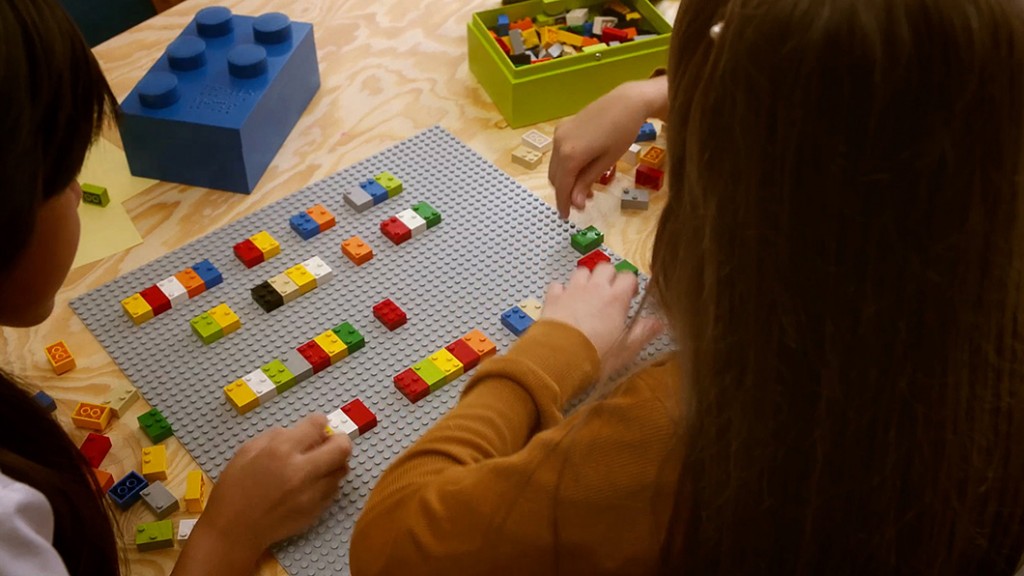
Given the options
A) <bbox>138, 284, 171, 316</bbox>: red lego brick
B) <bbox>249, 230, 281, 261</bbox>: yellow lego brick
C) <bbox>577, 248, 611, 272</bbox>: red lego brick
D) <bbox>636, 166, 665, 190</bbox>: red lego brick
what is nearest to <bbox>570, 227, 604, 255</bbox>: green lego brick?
<bbox>577, 248, 611, 272</bbox>: red lego brick

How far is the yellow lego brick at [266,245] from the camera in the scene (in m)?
1.05

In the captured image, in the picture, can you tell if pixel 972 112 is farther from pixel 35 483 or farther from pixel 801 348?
pixel 35 483

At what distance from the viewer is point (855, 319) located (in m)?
0.51

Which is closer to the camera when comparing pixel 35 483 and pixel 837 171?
pixel 837 171

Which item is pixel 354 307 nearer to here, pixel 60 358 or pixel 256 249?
pixel 256 249

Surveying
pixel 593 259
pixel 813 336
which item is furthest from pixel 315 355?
pixel 813 336

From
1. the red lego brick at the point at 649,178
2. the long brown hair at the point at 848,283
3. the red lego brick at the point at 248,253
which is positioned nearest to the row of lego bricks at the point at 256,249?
the red lego brick at the point at 248,253

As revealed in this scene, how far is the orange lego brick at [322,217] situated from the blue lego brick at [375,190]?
2.2 inches

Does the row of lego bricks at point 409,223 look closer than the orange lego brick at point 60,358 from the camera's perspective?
No

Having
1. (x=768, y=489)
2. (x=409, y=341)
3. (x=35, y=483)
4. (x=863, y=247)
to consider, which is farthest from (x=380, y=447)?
(x=863, y=247)

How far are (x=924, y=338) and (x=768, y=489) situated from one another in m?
0.13

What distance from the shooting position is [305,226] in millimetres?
1077

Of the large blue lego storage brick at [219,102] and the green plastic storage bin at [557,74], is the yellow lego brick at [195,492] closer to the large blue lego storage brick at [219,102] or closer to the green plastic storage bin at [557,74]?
the large blue lego storage brick at [219,102]

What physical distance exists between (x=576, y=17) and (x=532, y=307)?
51 cm
